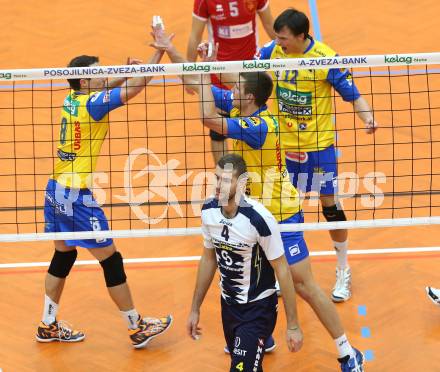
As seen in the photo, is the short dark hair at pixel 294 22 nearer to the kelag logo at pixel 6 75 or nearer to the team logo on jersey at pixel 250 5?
the team logo on jersey at pixel 250 5

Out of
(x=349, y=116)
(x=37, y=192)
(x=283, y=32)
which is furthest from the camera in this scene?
(x=349, y=116)

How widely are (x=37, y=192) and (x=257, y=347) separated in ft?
16.3

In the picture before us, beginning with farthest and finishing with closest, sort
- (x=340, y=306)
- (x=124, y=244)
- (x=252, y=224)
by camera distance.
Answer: (x=124, y=244) < (x=340, y=306) < (x=252, y=224)

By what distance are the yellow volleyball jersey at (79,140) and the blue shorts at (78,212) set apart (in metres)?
0.08

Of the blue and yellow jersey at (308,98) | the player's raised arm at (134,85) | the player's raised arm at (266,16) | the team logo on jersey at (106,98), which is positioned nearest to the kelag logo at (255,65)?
the player's raised arm at (134,85)

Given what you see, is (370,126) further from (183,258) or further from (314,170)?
(183,258)

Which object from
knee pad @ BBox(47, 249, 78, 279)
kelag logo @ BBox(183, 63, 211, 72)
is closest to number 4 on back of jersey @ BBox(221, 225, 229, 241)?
kelag logo @ BBox(183, 63, 211, 72)

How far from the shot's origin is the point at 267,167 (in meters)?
8.09

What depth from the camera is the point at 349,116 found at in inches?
497

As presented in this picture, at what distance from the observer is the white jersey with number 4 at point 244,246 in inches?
285

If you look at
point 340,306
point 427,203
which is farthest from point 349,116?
point 340,306

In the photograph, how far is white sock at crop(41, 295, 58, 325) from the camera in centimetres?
899

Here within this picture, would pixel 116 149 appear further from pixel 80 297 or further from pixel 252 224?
pixel 252 224

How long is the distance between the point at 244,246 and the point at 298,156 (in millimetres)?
2100
